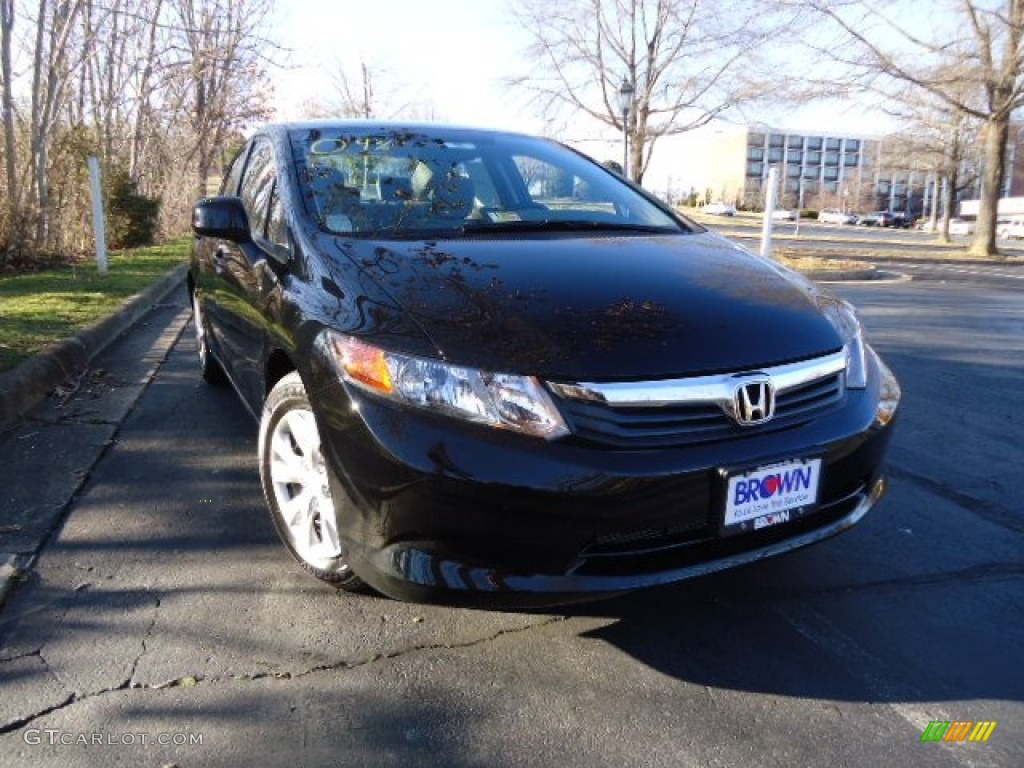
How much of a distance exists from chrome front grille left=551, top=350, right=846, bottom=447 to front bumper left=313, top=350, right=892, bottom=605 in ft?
0.12

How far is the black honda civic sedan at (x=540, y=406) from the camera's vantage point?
2014mm

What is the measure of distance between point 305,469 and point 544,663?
983 mm

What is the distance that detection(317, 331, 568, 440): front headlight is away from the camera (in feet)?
6.64

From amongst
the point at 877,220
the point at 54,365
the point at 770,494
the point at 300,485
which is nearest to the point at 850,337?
the point at 770,494

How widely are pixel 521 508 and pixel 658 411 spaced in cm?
45

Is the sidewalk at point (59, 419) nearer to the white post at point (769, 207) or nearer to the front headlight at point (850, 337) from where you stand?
the front headlight at point (850, 337)

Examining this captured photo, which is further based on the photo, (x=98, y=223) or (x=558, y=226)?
(x=98, y=223)

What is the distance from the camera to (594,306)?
2346 mm

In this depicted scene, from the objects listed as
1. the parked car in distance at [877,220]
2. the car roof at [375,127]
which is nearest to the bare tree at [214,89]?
the car roof at [375,127]

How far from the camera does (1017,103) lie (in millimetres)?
20531

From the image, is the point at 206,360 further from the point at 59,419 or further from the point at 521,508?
the point at 521,508

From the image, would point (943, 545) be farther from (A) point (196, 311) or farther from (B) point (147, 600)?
(A) point (196, 311)

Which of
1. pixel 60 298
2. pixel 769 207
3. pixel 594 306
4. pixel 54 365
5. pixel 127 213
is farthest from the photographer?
pixel 127 213
